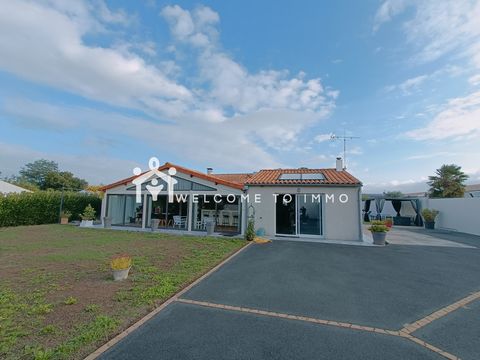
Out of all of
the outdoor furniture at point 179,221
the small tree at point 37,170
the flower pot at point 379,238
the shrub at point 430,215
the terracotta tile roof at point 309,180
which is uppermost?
the small tree at point 37,170

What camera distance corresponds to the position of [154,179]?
15.6 m

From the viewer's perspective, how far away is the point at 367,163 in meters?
19.4

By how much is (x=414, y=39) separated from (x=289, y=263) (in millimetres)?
10456

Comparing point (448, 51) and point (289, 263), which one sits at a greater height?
point (448, 51)

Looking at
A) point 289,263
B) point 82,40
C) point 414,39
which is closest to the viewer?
point 289,263

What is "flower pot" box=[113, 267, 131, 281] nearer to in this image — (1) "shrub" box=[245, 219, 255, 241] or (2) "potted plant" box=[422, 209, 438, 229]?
(1) "shrub" box=[245, 219, 255, 241]

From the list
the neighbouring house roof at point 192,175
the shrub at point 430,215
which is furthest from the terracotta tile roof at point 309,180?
the shrub at point 430,215

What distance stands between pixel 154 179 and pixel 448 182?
103 feet

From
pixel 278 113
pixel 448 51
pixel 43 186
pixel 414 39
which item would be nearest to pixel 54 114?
pixel 278 113

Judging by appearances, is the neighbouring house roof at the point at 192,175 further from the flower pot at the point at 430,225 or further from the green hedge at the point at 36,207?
the flower pot at the point at 430,225

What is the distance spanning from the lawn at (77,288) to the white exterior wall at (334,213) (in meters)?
3.54

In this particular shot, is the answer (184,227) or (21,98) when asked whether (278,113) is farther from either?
(21,98)

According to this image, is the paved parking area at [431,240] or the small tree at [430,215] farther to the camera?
the small tree at [430,215]

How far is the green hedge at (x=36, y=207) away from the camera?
619 inches
